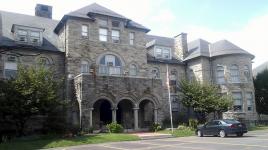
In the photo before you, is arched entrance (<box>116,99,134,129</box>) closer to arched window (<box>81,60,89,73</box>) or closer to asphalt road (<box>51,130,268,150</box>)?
arched window (<box>81,60,89,73</box>)

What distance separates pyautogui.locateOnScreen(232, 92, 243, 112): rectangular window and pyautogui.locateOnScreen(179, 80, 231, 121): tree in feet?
10.2

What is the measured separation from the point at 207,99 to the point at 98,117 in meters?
11.5

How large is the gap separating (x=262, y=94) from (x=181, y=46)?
1223 cm

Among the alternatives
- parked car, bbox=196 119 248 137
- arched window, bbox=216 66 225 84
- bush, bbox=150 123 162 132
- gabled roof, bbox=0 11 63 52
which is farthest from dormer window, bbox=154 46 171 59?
parked car, bbox=196 119 248 137

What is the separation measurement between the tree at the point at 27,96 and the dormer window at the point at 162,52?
A: 17.0m

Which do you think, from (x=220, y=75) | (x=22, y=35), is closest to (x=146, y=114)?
(x=220, y=75)

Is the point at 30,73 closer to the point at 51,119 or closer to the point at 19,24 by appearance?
the point at 51,119

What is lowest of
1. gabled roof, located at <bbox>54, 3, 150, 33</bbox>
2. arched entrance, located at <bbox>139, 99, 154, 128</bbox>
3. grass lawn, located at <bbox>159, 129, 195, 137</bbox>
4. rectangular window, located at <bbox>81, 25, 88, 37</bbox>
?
grass lawn, located at <bbox>159, 129, 195, 137</bbox>

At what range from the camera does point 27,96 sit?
23812 mm

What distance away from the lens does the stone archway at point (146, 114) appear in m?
33.5

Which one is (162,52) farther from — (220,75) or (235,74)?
(235,74)

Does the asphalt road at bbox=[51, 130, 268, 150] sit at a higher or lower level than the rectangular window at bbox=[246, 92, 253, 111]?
lower

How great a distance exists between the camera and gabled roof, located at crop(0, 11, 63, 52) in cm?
3053

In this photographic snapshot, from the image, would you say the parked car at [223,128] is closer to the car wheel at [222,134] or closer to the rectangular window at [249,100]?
the car wheel at [222,134]
